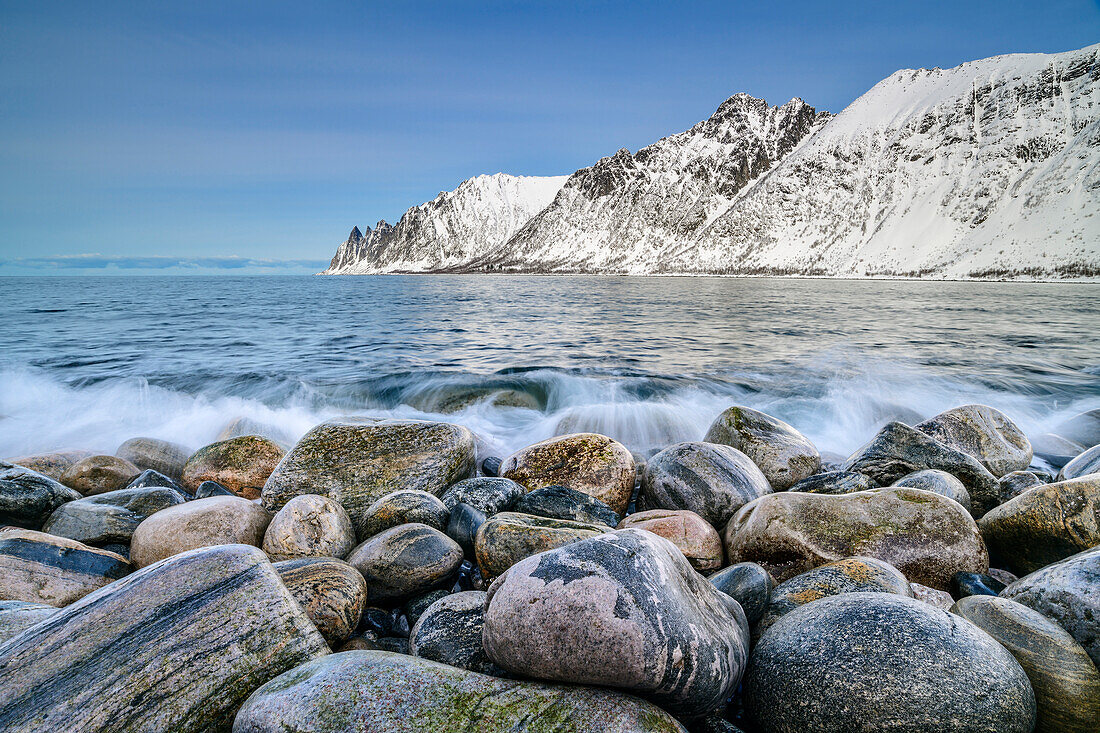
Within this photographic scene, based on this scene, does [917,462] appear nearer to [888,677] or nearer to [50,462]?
[888,677]

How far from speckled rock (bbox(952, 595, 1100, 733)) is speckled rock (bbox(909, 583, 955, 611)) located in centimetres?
89

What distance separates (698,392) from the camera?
1284cm

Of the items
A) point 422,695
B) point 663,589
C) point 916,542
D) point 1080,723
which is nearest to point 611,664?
point 663,589

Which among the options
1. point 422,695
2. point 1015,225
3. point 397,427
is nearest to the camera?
point 422,695

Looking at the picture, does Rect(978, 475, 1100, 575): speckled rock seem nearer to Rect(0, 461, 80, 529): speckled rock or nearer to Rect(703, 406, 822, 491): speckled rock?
Rect(703, 406, 822, 491): speckled rock

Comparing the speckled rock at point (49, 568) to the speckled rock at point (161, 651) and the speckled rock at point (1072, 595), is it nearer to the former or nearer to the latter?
the speckled rock at point (161, 651)

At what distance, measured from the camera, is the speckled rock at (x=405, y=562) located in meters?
3.91

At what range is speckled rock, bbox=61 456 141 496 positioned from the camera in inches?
267

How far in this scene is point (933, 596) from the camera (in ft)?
12.4

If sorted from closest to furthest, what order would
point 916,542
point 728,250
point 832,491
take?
point 916,542, point 832,491, point 728,250

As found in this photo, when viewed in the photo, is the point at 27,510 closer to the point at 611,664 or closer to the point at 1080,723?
the point at 611,664

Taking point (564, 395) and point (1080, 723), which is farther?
point (564, 395)

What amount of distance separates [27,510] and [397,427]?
3558mm

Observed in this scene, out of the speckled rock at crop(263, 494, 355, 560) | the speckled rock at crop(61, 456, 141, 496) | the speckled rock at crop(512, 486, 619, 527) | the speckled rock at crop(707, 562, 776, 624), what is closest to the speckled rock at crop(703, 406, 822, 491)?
the speckled rock at crop(512, 486, 619, 527)
